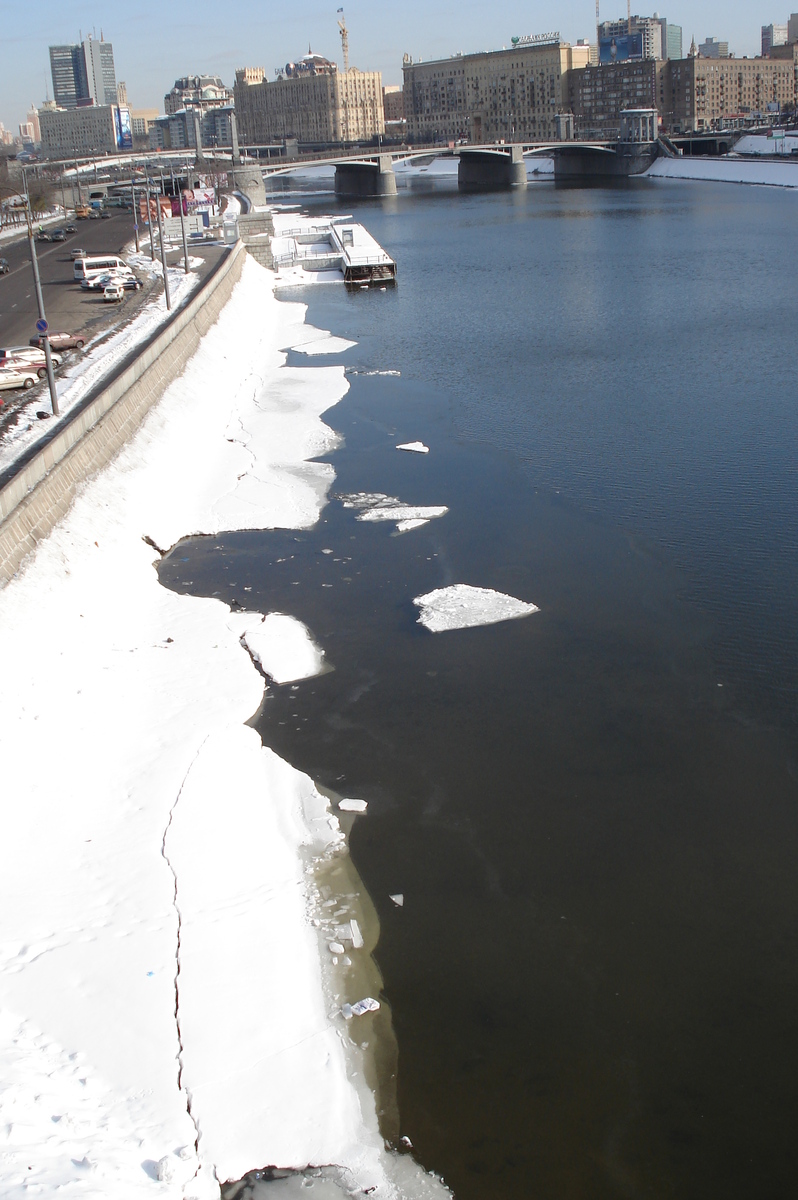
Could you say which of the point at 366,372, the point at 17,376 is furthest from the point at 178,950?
the point at 366,372

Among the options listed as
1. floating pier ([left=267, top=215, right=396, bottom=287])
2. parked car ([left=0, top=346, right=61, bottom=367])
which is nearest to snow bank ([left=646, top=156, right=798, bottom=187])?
floating pier ([left=267, top=215, right=396, bottom=287])

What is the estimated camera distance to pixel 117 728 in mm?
14078

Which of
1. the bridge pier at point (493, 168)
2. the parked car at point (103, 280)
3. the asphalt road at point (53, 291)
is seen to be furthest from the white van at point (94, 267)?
the bridge pier at point (493, 168)

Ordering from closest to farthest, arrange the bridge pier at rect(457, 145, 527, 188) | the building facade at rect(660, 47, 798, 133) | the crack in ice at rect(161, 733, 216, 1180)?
1. the crack in ice at rect(161, 733, 216, 1180)
2. the bridge pier at rect(457, 145, 527, 188)
3. the building facade at rect(660, 47, 798, 133)

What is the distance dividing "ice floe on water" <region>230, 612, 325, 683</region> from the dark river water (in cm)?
30

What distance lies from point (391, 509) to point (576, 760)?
10423mm

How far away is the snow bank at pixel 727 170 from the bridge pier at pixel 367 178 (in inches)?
1243

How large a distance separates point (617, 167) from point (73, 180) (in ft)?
223

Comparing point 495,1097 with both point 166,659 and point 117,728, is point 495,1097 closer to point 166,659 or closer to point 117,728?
point 117,728

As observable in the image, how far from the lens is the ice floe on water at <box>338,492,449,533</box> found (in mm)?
21828

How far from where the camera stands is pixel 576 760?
43.3 ft

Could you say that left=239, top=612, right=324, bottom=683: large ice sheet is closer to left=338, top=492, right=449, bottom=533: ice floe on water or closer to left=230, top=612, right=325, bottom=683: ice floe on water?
left=230, top=612, right=325, bottom=683: ice floe on water

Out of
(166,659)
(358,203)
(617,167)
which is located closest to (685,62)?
(617,167)

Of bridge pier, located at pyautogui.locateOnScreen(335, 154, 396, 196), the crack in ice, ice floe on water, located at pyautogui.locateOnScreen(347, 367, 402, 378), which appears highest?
bridge pier, located at pyautogui.locateOnScreen(335, 154, 396, 196)
